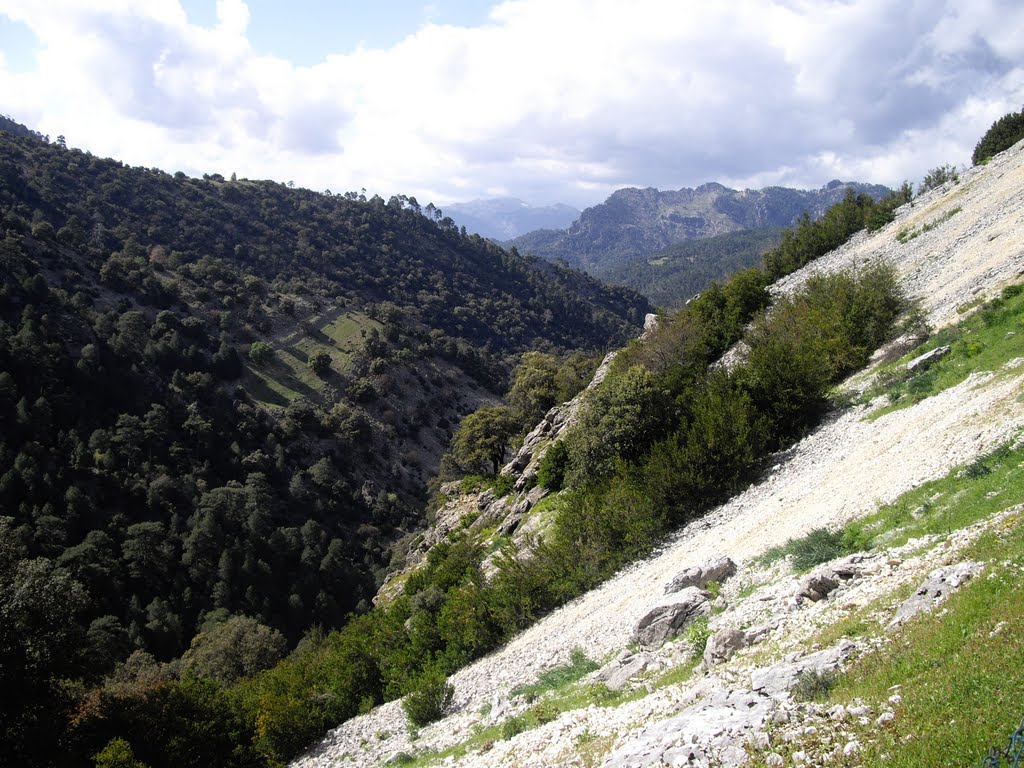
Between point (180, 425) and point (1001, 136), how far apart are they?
89878 mm

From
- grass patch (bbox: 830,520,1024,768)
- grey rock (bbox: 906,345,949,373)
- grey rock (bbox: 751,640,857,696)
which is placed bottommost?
grey rock (bbox: 906,345,949,373)

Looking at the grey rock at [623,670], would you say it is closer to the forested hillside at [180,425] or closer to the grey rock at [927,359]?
the forested hillside at [180,425]

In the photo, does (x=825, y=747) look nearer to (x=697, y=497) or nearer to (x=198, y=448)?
(x=697, y=497)

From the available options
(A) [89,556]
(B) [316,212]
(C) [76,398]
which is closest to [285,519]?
(A) [89,556]

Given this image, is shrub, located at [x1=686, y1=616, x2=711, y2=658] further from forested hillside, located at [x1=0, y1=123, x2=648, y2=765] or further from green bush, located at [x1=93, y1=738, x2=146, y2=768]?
forested hillside, located at [x1=0, y1=123, x2=648, y2=765]

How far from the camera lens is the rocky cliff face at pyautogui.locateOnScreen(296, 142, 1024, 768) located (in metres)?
7.26

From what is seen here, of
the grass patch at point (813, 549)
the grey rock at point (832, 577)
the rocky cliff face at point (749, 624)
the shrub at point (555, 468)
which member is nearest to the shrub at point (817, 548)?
the grass patch at point (813, 549)

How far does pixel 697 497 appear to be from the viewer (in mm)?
23375

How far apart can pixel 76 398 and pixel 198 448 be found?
523 inches

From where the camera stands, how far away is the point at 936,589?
7.88 metres

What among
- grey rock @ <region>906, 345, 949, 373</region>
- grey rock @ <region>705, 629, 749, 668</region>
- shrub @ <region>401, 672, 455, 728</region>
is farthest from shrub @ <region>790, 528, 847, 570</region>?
shrub @ <region>401, 672, 455, 728</region>

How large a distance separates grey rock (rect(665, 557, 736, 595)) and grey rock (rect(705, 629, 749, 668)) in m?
4.50

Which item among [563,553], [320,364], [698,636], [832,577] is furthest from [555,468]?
[320,364]

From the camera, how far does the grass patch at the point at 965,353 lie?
18000mm
